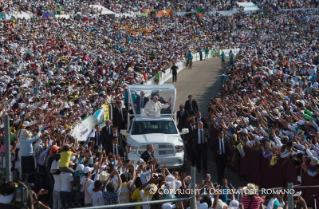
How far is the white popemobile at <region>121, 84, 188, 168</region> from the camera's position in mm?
15500

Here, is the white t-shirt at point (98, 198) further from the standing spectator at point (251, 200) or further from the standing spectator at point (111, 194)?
the standing spectator at point (251, 200)

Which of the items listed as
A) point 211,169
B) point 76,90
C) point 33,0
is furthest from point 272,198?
point 33,0

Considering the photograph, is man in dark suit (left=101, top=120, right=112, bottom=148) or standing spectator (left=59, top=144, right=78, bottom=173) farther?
man in dark suit (left=101, top=120, right=112, bottom=148)

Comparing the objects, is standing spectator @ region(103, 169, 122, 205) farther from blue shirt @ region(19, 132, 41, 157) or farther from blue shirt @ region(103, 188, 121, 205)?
blue shirt @ region(19, 132, 41, 157)

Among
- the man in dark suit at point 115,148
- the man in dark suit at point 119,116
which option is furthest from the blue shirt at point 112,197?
the man in dark suit at point 119,116

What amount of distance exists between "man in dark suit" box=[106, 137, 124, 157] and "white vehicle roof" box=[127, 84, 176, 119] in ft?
4.27

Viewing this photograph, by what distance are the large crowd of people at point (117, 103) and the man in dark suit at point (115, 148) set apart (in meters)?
0.06

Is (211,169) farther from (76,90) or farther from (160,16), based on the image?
(160,16)

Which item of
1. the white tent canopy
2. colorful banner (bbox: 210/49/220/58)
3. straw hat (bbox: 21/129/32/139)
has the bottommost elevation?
straw hat (bbox: 21/129/32/139)

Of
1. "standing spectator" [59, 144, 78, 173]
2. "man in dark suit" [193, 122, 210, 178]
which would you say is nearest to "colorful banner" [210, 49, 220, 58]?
"man in dark suit" [193, 122, 210, 178]

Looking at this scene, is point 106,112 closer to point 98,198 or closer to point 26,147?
point 26,147

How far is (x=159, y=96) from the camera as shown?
706 inches

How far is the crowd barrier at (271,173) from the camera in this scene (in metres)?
11.6

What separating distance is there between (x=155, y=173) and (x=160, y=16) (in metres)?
49.7
